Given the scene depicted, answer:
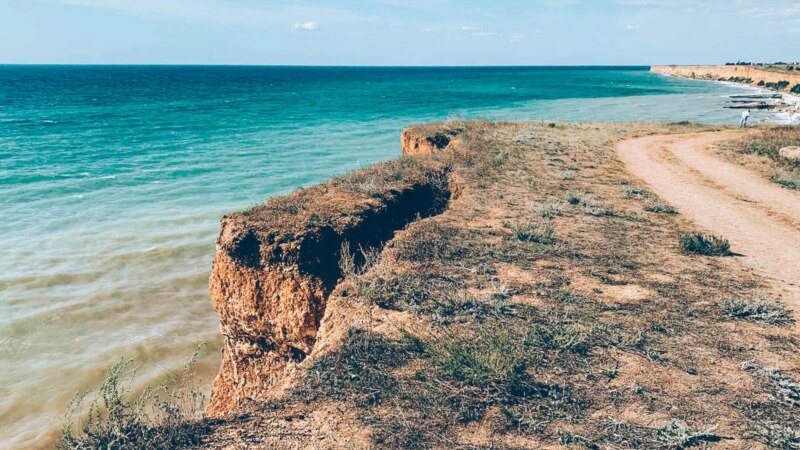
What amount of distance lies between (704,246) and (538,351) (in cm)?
566

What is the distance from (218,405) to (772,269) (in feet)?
34.8

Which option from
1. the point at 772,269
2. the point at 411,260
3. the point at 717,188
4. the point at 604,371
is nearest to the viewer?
the point at 604,371

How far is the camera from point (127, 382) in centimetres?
1148

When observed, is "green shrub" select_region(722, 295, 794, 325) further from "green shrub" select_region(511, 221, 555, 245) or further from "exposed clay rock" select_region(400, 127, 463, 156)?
"exposed clay rock" select_region(400, 127, 463, 156)

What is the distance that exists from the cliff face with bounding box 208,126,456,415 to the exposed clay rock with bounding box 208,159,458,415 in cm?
2

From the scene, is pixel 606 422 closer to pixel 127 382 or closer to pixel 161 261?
pixel 127 382

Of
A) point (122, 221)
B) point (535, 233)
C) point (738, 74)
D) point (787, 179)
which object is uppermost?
point (738, 74)

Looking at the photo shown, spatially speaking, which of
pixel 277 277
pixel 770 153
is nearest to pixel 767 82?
pixel 770 153

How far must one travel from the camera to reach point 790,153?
63.3 ft

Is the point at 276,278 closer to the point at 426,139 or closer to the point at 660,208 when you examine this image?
the point at 660,208

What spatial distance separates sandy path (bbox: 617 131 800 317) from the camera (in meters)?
9.66

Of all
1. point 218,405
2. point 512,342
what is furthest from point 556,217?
point 218,405

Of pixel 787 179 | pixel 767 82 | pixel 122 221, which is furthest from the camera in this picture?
pixel 767 82

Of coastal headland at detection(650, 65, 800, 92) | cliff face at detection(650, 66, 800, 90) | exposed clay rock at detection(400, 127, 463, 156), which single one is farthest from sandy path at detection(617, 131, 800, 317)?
cliff face at detection(650, 66, 800, 90)
